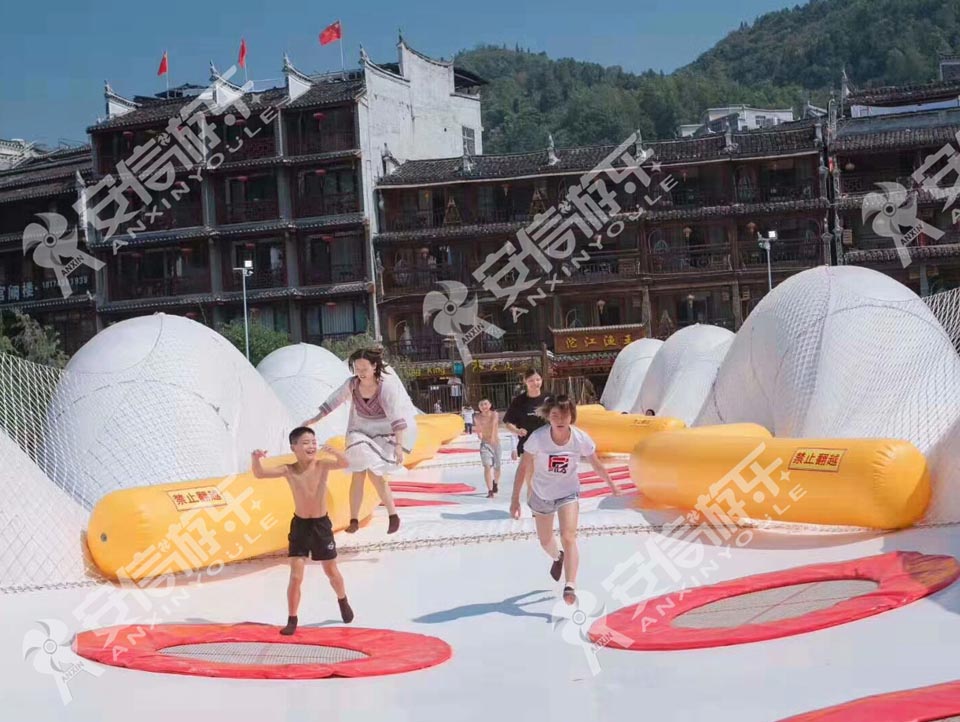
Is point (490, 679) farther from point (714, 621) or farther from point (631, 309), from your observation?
point (631, 309)

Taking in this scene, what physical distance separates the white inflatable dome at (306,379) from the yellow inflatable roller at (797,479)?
31.1 feet

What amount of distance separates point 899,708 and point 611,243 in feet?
141

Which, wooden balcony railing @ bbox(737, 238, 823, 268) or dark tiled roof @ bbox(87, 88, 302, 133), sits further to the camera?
dark tiled roof @ bbox(87, 88, 302, 133)

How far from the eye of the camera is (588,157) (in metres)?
48.1

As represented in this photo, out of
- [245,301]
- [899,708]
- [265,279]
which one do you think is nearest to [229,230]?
[265,279]

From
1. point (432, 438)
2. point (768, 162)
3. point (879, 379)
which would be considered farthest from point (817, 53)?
point (879, 379)

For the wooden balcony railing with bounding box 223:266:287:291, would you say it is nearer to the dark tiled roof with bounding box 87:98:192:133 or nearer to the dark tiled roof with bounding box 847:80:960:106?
the dark tiled roof with bounding box 87:98:192:133

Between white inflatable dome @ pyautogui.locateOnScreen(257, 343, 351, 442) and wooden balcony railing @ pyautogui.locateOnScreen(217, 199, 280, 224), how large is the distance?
2544cm

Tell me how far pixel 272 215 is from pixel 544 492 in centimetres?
4142

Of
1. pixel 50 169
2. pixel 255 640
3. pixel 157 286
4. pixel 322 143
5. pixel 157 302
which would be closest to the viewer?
pixel 255 640

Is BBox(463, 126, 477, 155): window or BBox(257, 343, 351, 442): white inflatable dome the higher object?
BBox(463, 126, 477, 155): window

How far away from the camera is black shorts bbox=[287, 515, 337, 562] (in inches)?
314

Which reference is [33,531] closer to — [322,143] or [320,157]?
[320,157]

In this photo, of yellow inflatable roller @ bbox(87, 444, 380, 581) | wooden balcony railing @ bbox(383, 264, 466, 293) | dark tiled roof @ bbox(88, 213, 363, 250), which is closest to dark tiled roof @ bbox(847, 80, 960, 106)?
wooden balcony railing @ bbox(383, 264, 466, 293)
